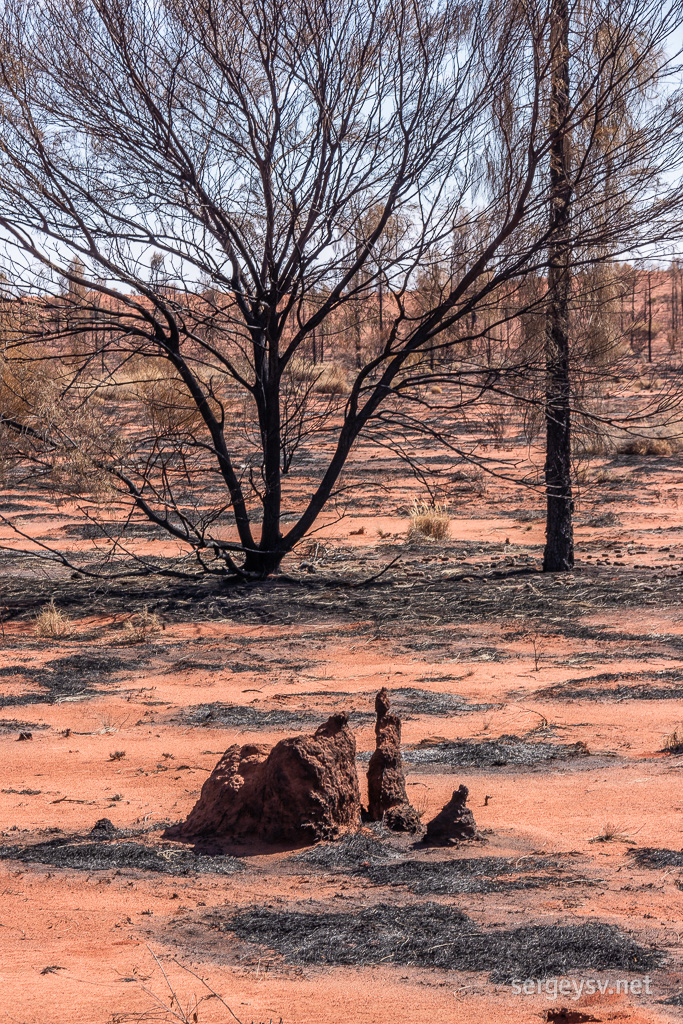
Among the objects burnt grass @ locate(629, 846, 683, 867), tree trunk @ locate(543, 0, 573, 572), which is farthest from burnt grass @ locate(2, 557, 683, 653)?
burnt grass @ locate(629, 846, 683, 867)

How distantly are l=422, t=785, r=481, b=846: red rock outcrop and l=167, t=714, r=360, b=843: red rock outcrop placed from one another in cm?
44

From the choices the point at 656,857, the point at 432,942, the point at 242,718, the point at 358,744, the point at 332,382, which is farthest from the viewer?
the point at 332,382

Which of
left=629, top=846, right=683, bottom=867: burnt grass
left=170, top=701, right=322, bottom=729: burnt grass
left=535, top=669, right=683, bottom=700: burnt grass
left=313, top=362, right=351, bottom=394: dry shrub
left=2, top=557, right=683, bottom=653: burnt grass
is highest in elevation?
left=313, top=362, right=351, bottom=394: dry shrub

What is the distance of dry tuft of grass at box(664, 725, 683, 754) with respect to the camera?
6.24m

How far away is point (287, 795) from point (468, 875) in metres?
0.95

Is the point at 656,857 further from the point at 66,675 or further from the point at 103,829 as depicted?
the point at 66,675

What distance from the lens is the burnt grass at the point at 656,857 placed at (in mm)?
4512

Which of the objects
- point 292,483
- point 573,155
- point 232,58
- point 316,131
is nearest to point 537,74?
point 573,155

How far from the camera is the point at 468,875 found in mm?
4410

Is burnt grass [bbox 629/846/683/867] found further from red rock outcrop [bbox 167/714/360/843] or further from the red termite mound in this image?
red rock outcrop [bbox 167/714/360/843]

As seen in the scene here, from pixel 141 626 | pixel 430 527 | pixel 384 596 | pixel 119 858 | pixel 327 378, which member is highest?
pixel 327 378

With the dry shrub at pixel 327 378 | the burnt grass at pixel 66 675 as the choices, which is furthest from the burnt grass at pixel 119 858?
the dry shrub at pixel 327 378

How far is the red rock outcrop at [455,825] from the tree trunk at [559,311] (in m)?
5.93

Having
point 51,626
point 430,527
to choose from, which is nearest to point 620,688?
point 51,626
